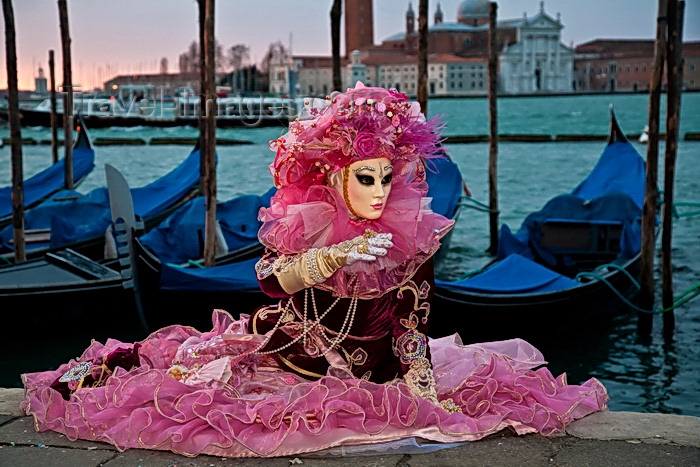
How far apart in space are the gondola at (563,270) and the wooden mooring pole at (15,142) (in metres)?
2.93

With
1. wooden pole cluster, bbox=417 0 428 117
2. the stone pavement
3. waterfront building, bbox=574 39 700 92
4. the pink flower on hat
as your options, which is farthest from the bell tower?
the stone pavement

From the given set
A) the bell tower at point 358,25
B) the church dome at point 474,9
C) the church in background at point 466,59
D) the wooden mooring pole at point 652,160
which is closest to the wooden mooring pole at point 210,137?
the wooden mooring pole at point 652,160

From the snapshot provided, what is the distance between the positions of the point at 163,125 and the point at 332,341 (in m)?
45.0

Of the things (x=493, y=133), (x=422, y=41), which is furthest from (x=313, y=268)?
(x=493, y=133)

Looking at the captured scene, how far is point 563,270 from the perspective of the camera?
268 inches

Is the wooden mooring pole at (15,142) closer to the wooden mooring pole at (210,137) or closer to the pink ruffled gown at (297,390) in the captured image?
the wooden mooring pole at (210,137)

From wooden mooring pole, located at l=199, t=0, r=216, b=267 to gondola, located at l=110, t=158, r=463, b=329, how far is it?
0.21 m

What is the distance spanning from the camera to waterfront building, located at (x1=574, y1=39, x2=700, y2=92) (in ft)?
292

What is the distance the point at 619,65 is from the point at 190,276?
93.8 meters

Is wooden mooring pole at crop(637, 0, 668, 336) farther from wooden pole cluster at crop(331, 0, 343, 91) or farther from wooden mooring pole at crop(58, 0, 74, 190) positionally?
wooden mooring pole at crop(58, 0, 74, 190)

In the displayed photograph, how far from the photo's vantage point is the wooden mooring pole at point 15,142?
629 cm

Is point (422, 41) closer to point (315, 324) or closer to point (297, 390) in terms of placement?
point (315, 324)

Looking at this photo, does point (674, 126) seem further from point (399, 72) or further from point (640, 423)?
point (399, 72)

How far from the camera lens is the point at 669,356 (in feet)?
18.5
